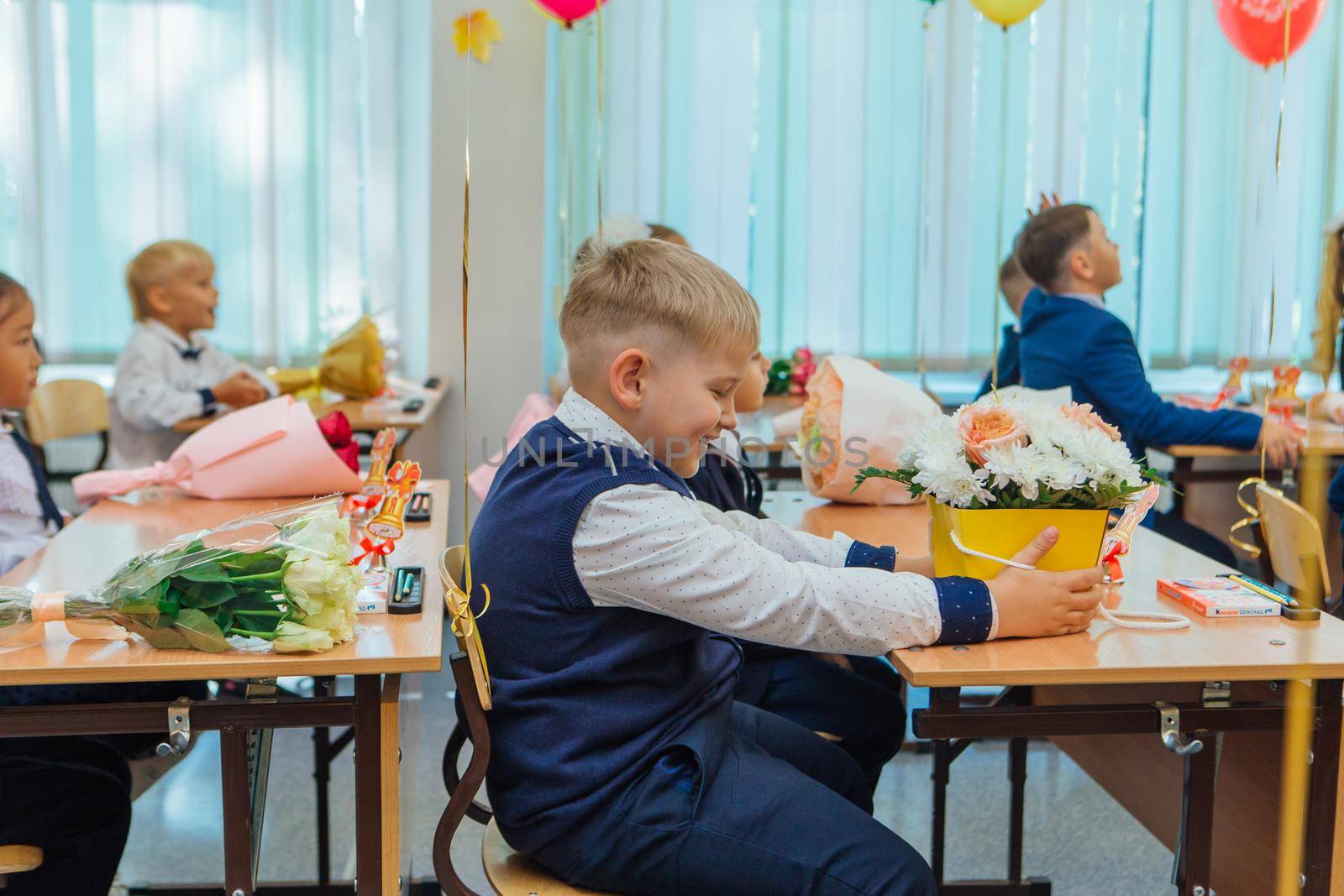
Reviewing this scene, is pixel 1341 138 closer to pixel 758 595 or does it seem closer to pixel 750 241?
pixel 750 241

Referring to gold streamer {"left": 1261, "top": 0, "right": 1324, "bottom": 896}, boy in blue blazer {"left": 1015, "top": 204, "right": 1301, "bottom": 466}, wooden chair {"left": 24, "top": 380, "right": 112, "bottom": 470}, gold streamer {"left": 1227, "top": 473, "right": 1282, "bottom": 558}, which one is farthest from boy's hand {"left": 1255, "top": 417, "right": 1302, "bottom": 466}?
wooden chair {"left": 24, "top": 380, "right": 112, "bottom": 470}

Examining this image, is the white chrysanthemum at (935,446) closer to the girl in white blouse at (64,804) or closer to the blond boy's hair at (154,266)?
the girl in white blouse at (64,804)

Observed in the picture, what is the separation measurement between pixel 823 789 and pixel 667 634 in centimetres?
24

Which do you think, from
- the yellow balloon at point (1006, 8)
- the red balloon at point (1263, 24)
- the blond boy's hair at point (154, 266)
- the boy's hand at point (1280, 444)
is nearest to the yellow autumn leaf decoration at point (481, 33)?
the blond boy's hair at point (154, 266)

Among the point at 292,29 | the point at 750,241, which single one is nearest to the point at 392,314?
the point at 292,29

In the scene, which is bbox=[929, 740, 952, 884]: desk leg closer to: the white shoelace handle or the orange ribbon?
the white shoelace handle

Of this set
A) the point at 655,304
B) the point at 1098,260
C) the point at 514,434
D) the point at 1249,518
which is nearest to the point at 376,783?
the point at 655,304

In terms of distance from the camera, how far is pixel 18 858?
1.52 metres

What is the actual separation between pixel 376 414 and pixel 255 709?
228 cm

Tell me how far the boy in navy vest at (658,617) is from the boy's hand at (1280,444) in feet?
6.69

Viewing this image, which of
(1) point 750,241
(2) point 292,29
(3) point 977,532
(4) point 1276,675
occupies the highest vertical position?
(2) point 292,29

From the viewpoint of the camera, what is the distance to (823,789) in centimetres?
140

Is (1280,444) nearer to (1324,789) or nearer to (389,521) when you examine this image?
(1324,789)

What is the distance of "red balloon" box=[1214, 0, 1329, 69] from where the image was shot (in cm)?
348
